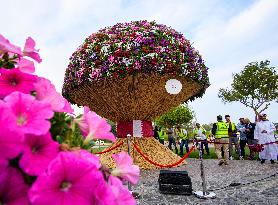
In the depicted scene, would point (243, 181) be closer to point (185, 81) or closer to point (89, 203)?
point (185, 81)

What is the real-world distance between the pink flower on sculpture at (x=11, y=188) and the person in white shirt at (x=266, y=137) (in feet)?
37.8

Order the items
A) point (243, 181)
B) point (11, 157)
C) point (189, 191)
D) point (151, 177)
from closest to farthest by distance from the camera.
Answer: point (11, 157) → point (189, 191) → point (243, 181) → point (151, 177)

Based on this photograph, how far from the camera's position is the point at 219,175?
9266 mm

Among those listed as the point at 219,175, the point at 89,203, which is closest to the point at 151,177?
the point at 219,175

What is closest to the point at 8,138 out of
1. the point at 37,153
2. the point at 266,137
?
the point at 37,153

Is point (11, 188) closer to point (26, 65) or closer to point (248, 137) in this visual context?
point (26, 65)

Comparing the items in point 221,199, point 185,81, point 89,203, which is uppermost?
point 185,81

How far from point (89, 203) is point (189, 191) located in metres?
6.49

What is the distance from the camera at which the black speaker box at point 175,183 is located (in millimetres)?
6840

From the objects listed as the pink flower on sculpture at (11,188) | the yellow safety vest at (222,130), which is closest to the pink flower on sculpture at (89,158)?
the pink flower on sculpture at (11,188)

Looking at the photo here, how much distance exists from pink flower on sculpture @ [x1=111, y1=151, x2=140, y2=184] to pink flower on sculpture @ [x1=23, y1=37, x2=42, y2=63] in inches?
14.7

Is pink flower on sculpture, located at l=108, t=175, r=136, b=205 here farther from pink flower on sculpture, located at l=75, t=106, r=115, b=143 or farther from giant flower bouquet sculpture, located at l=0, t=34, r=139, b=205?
pink flower on sculpture, located at l=75, t=106, r=115, b=143

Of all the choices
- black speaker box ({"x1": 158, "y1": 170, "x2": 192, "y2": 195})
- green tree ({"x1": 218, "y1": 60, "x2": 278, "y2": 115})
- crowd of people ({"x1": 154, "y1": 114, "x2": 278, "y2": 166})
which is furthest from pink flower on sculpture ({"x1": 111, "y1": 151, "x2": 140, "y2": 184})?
green tree ({"x1": 218, "y1": 60, "x2": 278, "y2": 115})

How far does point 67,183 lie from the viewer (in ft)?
2.13
